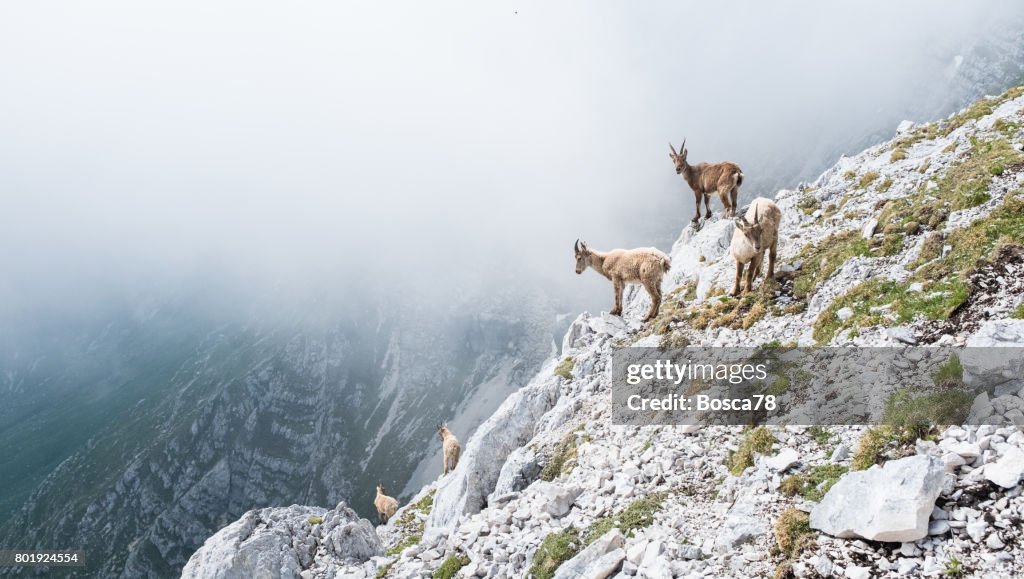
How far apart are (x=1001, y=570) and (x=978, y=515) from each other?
888 millimetres

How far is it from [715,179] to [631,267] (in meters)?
11.0

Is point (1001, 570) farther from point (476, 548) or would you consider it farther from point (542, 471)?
point (542, 471)

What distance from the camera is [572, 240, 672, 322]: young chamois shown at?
22.6 metres

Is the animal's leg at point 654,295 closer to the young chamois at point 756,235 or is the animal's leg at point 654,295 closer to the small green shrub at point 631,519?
the young chamois at point 756,235

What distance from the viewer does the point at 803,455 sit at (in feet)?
37.0

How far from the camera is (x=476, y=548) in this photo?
1473 cm

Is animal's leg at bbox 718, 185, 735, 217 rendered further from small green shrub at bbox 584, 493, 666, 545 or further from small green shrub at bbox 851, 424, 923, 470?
small green shrub at bbox 584, 493, 666, 545

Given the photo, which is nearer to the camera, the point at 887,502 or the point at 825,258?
the point at 887,502

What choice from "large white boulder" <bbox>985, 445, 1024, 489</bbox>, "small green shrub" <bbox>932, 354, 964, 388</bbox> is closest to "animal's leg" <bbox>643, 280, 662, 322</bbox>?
"small green shrub" <bbox>932, 354, 964, 388</bbox>

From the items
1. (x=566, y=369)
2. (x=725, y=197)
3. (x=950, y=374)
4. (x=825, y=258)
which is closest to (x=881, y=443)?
(x=950, y=374)

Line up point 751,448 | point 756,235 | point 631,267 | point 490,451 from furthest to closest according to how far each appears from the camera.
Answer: point 490,451, point 631,267, point 756,235, point 751,448

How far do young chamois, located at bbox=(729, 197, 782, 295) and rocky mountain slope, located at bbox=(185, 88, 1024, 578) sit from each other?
1.05 meters

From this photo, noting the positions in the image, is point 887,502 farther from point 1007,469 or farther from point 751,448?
point 751,448

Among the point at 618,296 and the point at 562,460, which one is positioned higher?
the point at 618,296
